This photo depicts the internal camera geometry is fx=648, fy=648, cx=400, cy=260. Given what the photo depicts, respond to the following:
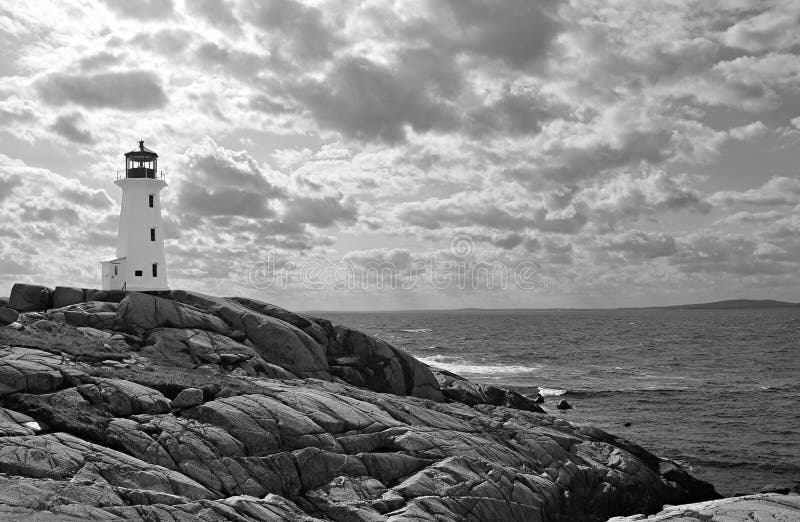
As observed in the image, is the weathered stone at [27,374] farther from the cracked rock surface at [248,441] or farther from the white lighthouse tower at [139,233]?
the white lighthouse tower at [139,233]

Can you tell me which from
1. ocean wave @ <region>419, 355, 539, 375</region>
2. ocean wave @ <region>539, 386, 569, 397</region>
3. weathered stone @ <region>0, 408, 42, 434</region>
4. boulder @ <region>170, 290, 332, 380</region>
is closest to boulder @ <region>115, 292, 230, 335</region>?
boulder @ <region>170, 290, 332, 380</region>

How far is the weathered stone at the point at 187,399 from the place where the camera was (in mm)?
27078

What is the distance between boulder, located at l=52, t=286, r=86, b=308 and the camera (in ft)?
141

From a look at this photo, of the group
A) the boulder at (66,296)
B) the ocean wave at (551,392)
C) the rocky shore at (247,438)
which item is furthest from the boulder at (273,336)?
the ocean wave at (551,392)

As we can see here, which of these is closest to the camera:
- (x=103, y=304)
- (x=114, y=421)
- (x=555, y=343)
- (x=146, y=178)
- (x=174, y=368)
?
(x=114, y=421)

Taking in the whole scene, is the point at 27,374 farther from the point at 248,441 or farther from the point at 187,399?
the point at 248,441

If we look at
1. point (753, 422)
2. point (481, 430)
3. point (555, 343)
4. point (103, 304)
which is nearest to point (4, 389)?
point (103, 304)

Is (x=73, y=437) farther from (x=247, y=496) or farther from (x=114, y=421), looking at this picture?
(x=247, y=496)

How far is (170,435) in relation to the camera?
24703 mm

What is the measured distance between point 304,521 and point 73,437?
339 inches

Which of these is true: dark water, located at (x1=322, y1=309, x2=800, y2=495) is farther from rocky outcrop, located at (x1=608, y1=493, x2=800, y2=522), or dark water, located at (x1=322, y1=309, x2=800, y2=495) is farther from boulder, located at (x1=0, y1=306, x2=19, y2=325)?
boulder, located at (x1=0, y1=306, x2=19, y2=325)

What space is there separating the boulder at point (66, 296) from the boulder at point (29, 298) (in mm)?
463

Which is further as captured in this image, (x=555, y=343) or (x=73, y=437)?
(x=555, y=343)

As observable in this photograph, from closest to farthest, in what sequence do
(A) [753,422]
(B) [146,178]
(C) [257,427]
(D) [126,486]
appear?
(D) [126,486]
(C) [257,427]
(B) [146,178]
(A) [753,422]
